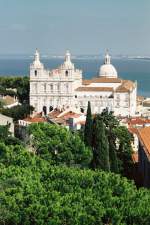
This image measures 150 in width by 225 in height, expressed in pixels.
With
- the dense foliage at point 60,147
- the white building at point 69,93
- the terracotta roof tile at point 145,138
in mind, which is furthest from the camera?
the white building at point 69,93

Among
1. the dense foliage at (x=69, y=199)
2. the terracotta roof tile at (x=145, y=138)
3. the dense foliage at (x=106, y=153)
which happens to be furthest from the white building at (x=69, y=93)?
the dense foliage at (x=69, y=199)

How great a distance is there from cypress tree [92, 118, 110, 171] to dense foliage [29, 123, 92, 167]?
1.23 metres

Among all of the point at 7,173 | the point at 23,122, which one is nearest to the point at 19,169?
the point at 7,173

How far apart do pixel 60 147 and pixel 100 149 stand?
10.2ft

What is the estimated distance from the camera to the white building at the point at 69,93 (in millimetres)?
59625

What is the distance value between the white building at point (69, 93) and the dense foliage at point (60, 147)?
2925cm

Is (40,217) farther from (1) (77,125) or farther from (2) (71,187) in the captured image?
(1) (77,125)

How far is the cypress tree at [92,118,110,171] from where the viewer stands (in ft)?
81.6

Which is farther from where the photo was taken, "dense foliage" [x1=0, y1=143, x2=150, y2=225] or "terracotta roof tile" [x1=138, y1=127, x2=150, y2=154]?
"terracotta roof tile" [x1=138, y1=127, x2=150, y2=154]

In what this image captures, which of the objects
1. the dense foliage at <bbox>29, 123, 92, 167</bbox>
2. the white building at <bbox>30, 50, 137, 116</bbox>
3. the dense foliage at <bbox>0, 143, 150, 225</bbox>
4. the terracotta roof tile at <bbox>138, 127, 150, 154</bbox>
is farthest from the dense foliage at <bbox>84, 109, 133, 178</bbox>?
the white building at <bbox>30, 50, 137, 116</bbox>

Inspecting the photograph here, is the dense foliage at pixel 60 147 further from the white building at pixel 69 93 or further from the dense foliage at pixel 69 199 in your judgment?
the white building at pixel 69 93

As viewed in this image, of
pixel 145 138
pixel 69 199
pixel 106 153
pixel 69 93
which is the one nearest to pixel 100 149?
pixel 106 153

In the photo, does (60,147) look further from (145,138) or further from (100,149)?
(145,138)

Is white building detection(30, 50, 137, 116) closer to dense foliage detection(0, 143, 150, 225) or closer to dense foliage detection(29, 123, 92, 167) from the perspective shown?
dense foliage detection(29, 123, 92, 167)
